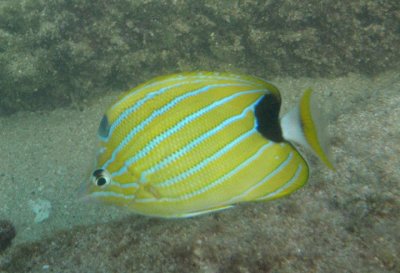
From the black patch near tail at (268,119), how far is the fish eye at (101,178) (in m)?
0.65

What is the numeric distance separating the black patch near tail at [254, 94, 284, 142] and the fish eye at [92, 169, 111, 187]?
65cm

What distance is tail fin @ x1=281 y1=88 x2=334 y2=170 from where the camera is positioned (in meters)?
1.32

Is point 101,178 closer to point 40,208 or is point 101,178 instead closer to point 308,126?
Result: point 308,126

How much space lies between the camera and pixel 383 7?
5.07 m

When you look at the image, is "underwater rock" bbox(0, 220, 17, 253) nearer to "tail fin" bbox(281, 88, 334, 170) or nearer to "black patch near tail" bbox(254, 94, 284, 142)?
"black patch near tail" bbox(254, 94, 284, 142)

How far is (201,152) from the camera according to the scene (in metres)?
1.37

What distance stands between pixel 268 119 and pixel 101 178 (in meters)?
0.73

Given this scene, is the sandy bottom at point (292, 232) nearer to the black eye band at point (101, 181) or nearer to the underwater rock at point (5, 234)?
the black eye band at point (101, 181)

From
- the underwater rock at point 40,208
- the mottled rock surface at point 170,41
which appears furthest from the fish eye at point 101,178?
the mottled rock surface at point 170,41

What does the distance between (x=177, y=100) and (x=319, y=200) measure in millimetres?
1521

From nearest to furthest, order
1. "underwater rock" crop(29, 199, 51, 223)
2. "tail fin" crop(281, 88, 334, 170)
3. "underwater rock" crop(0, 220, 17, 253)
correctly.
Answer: "tail fin" crop(281, 88, 334, 170)
"underwater rock" crop(0, 220, 17, 253)
"underwater rock" crop(29, 199, 51, 223)

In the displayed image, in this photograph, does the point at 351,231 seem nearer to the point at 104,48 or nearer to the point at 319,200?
the point at 319,200

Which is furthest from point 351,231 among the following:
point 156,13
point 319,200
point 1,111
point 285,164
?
point 1,111

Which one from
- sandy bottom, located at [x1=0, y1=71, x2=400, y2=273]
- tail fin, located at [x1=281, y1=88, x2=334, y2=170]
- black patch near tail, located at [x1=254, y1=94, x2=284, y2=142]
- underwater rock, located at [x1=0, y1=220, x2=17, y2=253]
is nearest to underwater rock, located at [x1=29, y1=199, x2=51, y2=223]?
underwater rock, located at [x1=0, y1=220, x2=17, y2=253]
